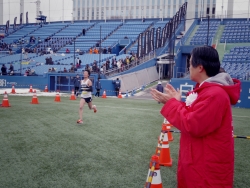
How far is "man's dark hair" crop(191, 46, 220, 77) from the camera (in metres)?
2.33

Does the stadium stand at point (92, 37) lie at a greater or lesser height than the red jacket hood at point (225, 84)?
greater

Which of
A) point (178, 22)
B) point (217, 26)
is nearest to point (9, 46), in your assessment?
point (178, 22)

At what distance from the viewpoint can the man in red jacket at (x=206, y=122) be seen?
217 centimetres

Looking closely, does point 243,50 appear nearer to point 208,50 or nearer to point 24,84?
point 24,84

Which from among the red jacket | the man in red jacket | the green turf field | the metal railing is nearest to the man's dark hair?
the man in red jacket

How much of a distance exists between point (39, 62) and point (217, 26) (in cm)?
2217

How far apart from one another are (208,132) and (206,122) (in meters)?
0.09

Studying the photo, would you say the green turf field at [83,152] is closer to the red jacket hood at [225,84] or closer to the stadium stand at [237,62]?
the red jacket hood at [225,84]

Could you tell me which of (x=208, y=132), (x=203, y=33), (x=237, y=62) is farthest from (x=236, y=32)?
(x=208, y=132)

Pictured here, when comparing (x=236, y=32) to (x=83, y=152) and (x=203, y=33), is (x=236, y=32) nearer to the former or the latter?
(x=203, y=33)

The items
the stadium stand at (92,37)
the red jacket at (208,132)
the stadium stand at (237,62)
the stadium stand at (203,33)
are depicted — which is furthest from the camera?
the stadium stand at (92,37)

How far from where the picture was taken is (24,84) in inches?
1126

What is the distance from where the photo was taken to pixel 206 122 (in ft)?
7.06

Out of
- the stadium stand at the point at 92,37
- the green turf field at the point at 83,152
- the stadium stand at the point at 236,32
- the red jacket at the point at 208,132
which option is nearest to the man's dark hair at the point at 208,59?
the red jacket at the point at 208,132
